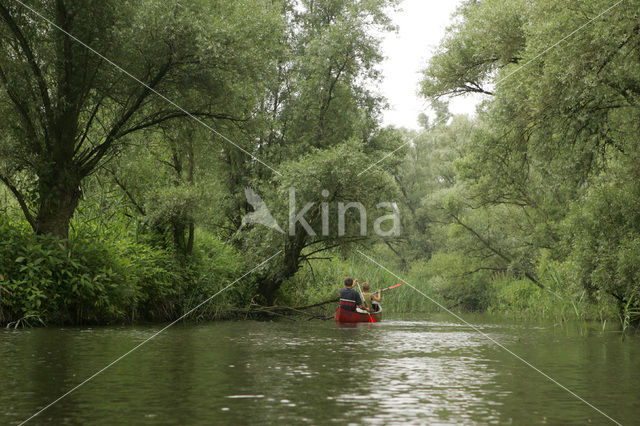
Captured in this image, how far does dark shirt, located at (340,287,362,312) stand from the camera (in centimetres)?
2069

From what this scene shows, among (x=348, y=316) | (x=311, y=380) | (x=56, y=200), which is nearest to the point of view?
(x=311, y=380)

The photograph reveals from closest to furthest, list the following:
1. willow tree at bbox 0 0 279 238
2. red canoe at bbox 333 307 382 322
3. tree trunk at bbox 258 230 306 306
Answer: willow tree at bbox 0 0 279 238 < red canoe at bbox 333 307 382 322 < tree trunk at bbox 258 230 306 306

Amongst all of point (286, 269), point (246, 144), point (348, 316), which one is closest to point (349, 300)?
point (348, 316)

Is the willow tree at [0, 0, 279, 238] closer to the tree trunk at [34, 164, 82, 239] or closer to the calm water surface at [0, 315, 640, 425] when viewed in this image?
the tree trunk at [34, 164, 82, 239]

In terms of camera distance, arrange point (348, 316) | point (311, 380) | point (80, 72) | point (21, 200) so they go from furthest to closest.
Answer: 1. point (348, 316)
2. point (80, 72)
3. point (21, 200)
4. point (311, 380)

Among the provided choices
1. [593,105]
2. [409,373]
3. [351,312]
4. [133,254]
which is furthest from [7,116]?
[593,105]

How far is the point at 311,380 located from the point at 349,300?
12349 millimetres

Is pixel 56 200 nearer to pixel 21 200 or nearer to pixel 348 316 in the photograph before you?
pixel 21 200

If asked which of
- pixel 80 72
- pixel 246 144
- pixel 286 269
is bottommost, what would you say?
pixel 286 269

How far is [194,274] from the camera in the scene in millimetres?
21719

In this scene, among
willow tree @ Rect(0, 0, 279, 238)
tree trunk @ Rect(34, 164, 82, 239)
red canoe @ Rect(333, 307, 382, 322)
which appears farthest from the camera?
red canoe @ Rect(333, 307, 382, 322)

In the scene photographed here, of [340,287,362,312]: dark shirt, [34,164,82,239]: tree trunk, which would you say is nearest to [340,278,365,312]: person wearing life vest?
[340,287,362,312]: dark shirt

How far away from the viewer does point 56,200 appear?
1717cm

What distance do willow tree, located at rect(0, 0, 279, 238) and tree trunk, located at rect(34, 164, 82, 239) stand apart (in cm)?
2
